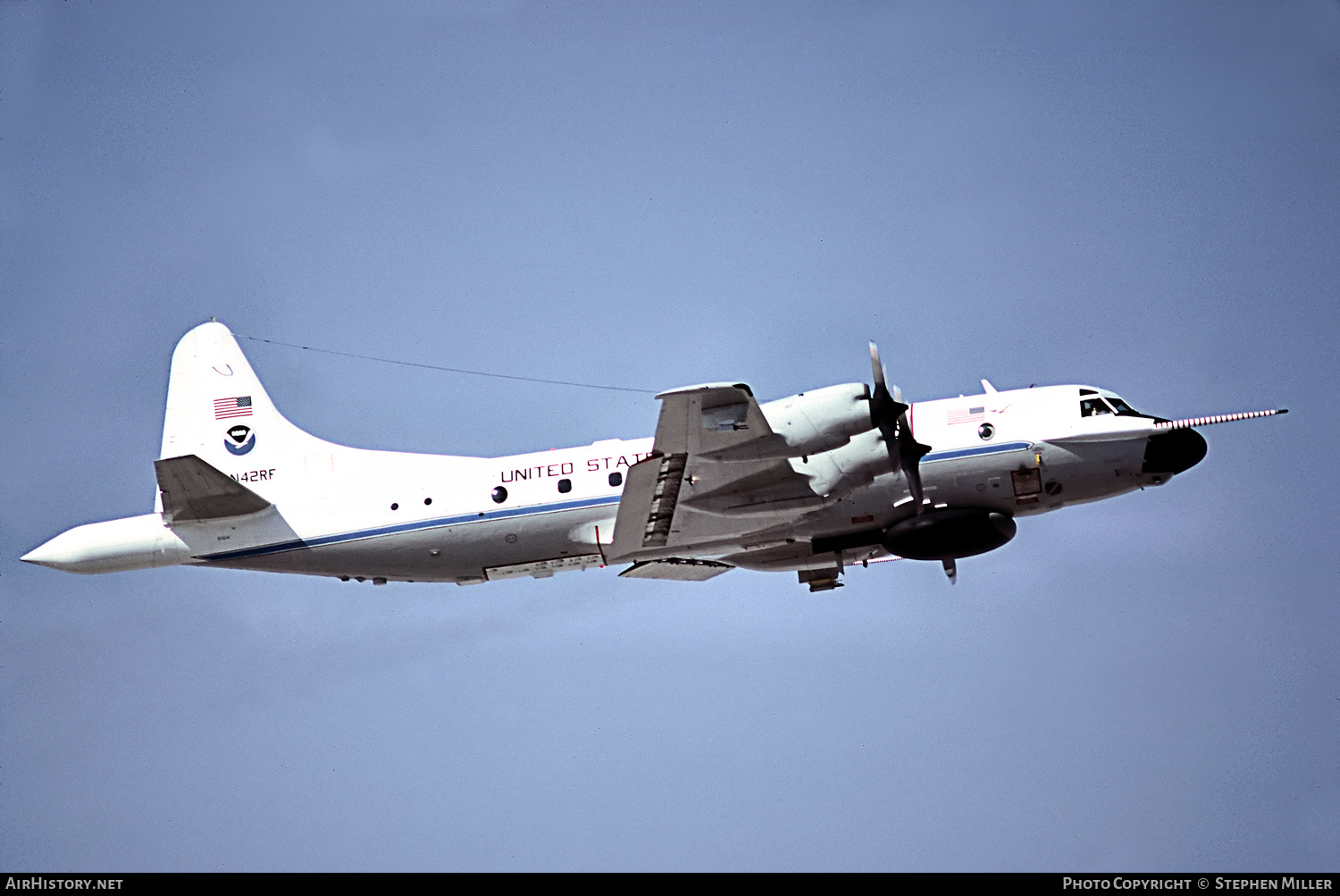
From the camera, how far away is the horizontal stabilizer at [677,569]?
114ft

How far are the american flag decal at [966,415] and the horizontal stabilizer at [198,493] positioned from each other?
15.7 meters

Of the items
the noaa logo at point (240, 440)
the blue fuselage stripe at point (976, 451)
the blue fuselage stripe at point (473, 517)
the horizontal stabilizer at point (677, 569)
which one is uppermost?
the noaa logo at point (240, 440)

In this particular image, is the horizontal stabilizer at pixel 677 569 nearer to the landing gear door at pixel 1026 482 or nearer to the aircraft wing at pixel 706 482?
the aircraft wing at pixel 706 482

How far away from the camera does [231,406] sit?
35.8 meters

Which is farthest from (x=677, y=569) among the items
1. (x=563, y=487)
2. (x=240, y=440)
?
(x=240, y=440)

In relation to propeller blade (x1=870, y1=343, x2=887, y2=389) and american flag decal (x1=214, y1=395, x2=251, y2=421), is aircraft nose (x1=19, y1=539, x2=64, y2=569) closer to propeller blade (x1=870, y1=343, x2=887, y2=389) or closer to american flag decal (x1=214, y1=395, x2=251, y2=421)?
american flag decal (x1=214, y1=395, x2=251, y2=421)

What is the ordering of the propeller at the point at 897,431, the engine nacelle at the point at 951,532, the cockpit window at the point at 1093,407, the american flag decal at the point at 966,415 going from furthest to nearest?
1. the cockpit window at the point at 1093,407
2. the american flag decal at the point at 966,415
3. the engine nacelle at the point at 951,532
4. the propeller at the point at 897,431

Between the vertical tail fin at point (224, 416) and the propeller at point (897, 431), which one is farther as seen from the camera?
the vertical tail fin at point (224, 416)

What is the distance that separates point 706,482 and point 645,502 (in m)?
1.39

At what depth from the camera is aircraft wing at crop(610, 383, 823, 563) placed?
28.8m

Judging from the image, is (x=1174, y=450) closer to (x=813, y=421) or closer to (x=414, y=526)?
(x=813, y=421)

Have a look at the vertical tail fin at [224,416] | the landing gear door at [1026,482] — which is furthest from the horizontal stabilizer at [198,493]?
the landing gear door at [1026,482]

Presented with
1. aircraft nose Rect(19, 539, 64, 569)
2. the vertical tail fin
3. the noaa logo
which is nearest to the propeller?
the vertical tail fin
